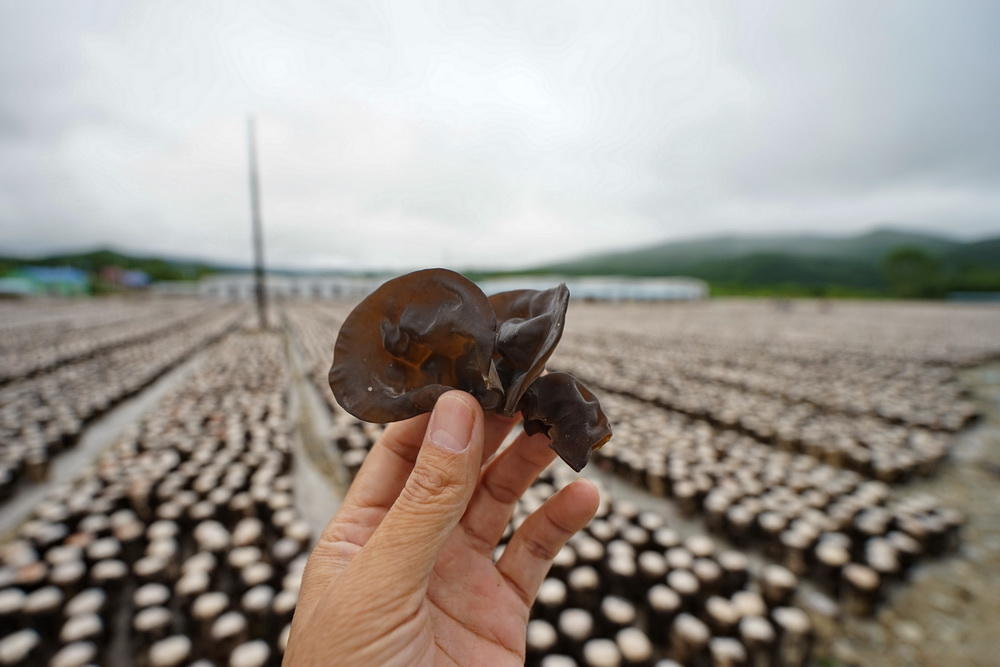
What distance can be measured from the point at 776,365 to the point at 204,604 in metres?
10.0

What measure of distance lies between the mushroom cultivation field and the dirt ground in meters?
0.01

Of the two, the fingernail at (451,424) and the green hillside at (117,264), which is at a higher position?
the fingernail at (451,424)

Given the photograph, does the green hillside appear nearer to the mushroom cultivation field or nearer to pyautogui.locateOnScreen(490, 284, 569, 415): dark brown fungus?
the mushroom cultivation field

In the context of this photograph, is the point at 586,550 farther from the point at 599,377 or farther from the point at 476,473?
the point at 599,377

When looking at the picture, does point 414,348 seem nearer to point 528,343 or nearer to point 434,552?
point 528,343

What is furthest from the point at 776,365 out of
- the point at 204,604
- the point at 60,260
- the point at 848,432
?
the point at 60,260

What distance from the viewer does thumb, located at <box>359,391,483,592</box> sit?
1106 millimetres

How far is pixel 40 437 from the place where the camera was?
457cm

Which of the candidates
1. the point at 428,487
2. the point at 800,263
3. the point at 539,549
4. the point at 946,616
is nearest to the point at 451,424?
the point at 428,487

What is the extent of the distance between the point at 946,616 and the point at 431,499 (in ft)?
10.3

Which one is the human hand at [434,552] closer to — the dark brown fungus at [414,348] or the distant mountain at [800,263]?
the dark brown fungus at [414,348]

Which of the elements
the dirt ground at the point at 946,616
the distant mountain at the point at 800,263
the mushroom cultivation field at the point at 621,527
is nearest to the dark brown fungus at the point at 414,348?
the mushroom cultivation field at the point at 621,527

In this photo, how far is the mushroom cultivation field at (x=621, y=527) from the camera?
2262 millimetres

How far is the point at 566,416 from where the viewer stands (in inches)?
56.0
